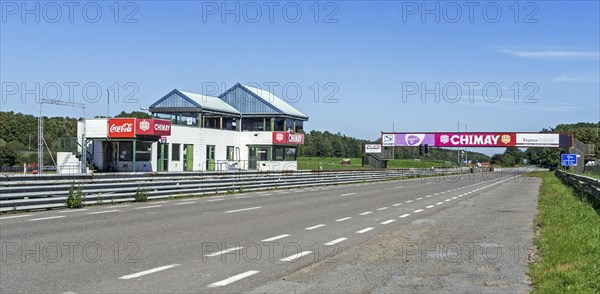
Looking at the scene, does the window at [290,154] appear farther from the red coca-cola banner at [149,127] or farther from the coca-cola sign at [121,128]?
the coca-cola sign at [121,128]

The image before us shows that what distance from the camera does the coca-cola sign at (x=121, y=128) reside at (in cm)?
4478

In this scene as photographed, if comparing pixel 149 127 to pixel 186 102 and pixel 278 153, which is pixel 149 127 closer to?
pixel 186 102

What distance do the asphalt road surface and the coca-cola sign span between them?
27333 millimetres

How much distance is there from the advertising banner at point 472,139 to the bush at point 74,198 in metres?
64.3

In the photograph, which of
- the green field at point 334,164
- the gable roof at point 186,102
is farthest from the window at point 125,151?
the green field at point 334,164

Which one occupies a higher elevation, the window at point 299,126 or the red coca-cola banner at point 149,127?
the window at point 299,126

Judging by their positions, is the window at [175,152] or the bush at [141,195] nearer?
the bush at [141,195]

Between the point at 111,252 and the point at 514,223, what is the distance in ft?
36.4

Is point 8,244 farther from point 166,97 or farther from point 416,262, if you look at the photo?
point 166,97


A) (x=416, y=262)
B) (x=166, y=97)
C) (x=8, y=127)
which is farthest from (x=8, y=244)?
(x=8, y=127)

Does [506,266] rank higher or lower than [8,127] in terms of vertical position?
lower

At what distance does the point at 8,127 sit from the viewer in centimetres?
10050

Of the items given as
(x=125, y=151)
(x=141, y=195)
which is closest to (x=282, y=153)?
(x=125, y=151)

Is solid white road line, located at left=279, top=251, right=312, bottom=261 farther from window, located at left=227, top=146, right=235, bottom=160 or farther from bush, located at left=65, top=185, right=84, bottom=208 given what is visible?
window, located at left=227, top=146, right=235, bottom=160
